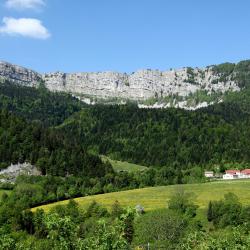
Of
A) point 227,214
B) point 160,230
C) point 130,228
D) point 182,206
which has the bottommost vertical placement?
point 130,228

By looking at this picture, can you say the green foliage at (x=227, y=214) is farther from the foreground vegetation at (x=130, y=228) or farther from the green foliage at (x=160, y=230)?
the green foliage at (x=160, y=230)

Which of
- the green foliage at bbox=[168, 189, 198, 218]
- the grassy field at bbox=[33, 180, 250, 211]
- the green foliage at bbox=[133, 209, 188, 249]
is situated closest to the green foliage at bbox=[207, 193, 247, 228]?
the green foliage at bbox=[168, 189, 198, 218]

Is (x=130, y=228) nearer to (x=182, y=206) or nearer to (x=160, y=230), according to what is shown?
(x=160, y=230)

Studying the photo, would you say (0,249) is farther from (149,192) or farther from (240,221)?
(149,192)

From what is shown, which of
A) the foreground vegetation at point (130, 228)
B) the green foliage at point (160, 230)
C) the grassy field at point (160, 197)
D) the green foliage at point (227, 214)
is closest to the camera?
the foreground vegetation at point (130, 228)

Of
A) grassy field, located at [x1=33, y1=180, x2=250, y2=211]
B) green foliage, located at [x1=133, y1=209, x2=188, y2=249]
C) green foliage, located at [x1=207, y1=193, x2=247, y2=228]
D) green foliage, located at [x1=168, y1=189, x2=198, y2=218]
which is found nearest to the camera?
green foliage, located at [x1=133, y1=209, x2=188, y2=249]

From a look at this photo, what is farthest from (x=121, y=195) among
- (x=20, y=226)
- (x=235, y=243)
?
(x=235, y=243)

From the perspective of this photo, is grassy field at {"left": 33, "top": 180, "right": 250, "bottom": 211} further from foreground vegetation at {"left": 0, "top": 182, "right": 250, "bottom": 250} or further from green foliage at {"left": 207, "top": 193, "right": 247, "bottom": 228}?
green foliage at {"left": 207, "top": 193, "right": 247, "bottom": 228}

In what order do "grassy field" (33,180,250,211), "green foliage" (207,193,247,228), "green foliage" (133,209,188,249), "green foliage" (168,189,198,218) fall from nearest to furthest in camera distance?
"green foliage" (133,209,188,249)
"green foliage" (207,193,247,228)
"green foliage" (168,189,198,218)
"grassy field" (33,180,250,211)

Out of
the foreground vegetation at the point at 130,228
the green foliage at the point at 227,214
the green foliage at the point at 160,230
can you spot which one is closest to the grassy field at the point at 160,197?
the foreground vegetation at the point at 130,228

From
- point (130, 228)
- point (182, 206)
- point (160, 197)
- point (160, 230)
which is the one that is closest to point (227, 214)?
point (182, 206)

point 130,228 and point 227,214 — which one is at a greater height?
point 227,214

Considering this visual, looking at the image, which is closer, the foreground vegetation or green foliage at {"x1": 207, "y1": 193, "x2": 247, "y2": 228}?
the foreground vegetation

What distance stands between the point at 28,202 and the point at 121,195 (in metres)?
35.7
